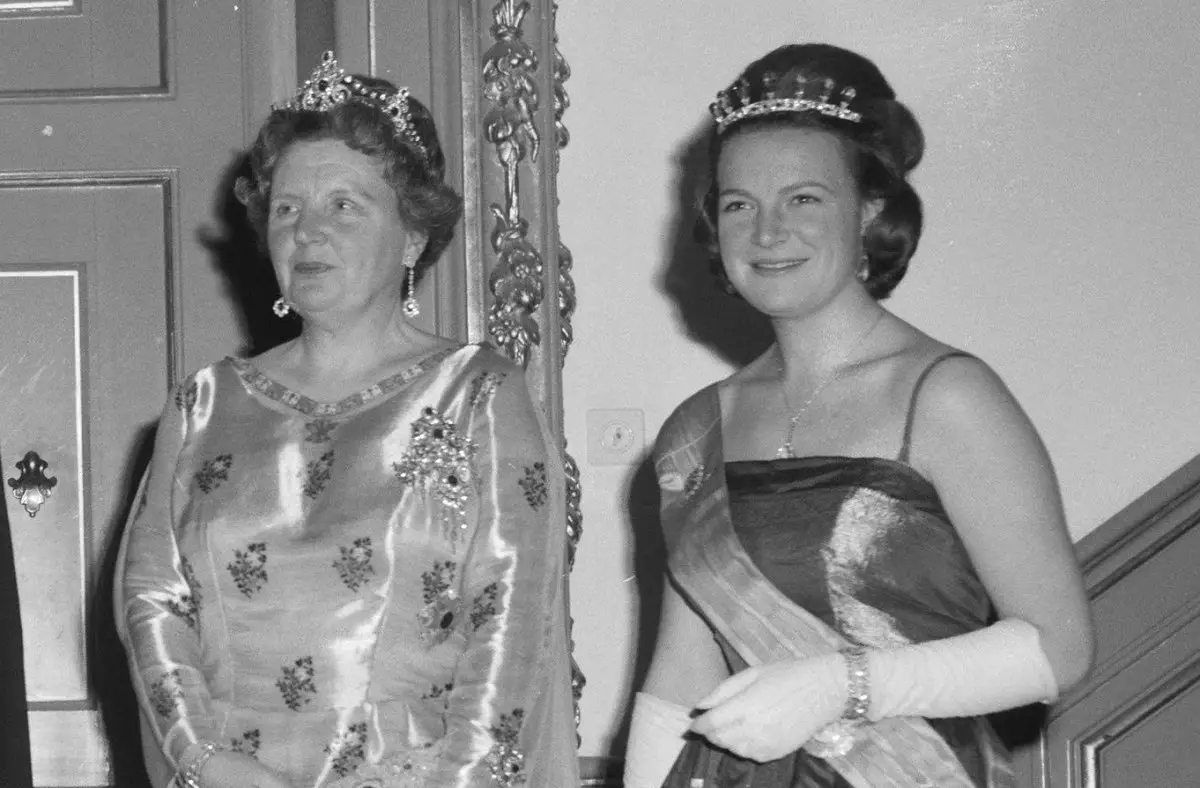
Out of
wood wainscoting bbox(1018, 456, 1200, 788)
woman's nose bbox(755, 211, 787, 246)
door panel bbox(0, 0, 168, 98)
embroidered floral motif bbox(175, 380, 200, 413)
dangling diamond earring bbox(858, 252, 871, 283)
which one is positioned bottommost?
wood wainscoting bbox(1018, 456, 1200, 788)

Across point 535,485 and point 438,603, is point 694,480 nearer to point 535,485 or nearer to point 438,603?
point 535,485

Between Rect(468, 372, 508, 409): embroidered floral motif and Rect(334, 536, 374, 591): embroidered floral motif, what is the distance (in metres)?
0.24

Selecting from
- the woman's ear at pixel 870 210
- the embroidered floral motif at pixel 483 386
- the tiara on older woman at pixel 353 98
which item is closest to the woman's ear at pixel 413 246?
the tiara on older woman at pixel 353 98

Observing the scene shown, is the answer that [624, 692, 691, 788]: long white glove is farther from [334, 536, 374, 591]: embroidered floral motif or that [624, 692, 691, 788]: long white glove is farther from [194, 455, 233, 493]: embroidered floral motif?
[194, 455, 233, 493]: embroidered floral motif

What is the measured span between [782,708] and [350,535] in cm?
63

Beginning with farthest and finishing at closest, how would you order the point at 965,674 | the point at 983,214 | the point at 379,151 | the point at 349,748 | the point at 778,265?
the point at 983,214, the point at 379,151, the point at 349,748, the point at 778,265, the point at 965,674

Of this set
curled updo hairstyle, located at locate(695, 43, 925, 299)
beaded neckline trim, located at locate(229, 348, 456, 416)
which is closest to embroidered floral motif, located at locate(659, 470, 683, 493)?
curled updo hairstyle, located at locate(695, 43, 925, 299)

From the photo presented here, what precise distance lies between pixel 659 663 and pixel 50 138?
5.18ft

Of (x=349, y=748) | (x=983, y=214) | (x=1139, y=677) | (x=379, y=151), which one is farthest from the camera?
(x=983, y=214)

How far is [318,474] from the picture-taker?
2.19 metres

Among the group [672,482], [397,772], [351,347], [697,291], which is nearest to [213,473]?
[351,347]

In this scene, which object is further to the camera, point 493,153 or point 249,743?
point 493,153

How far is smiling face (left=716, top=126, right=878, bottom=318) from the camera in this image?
6.50 ft

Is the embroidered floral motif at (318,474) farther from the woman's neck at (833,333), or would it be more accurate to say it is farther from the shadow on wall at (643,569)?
the shadow on wall at (643,569)
